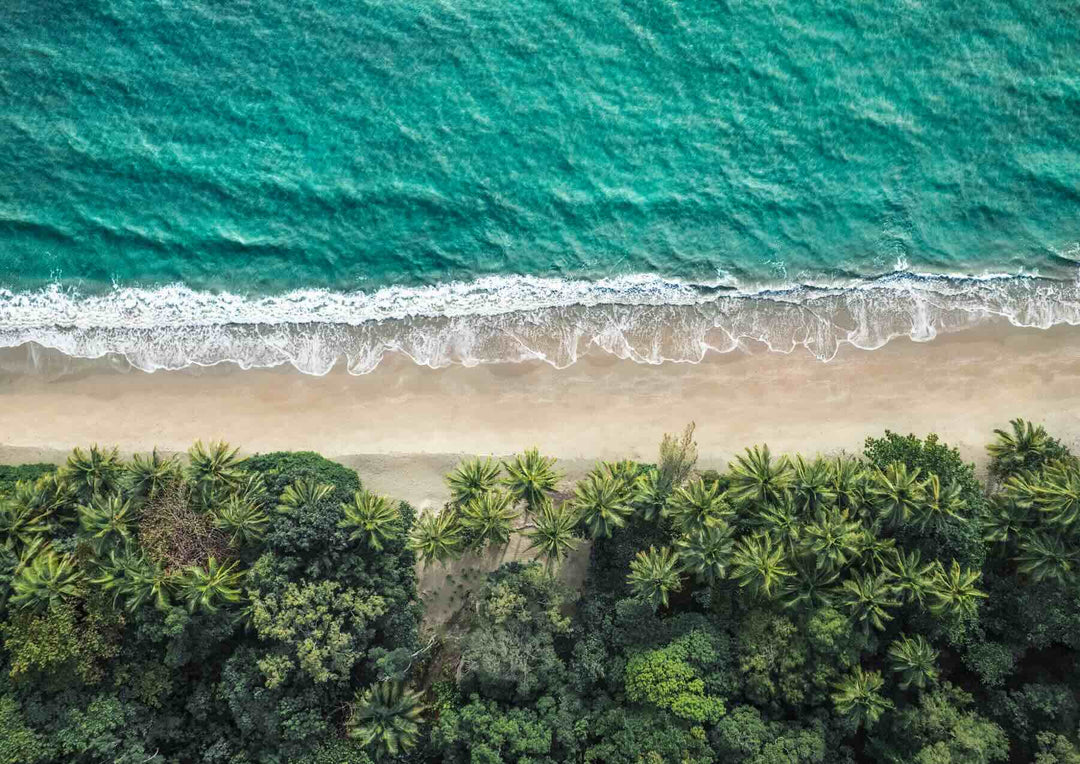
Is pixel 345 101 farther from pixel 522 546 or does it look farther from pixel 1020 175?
pixel 1020 175

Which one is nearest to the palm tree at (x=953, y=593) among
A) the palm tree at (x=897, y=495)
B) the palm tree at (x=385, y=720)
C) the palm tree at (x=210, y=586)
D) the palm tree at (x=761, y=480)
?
the palm tree at (x=897, y=495)

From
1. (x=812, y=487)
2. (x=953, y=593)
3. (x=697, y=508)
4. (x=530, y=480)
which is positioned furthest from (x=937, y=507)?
(x=530, y=480)

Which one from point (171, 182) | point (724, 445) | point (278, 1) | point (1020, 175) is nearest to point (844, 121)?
point (1020, 175)

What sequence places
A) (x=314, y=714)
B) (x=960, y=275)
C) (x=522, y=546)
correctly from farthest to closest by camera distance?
Answer: (x=960, y=275) → (x=522, y=546) → (x=314, y=714)

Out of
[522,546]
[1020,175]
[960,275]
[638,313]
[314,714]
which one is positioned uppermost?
[1020,175]

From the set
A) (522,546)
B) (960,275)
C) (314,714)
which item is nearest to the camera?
(314,714)

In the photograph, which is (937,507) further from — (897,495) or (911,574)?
(911,574)

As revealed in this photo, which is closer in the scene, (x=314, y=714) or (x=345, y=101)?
(x=314, y=714)

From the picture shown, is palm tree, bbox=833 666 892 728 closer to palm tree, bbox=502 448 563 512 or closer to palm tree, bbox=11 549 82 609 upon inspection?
palm tree, bbox=502 448 563 512
